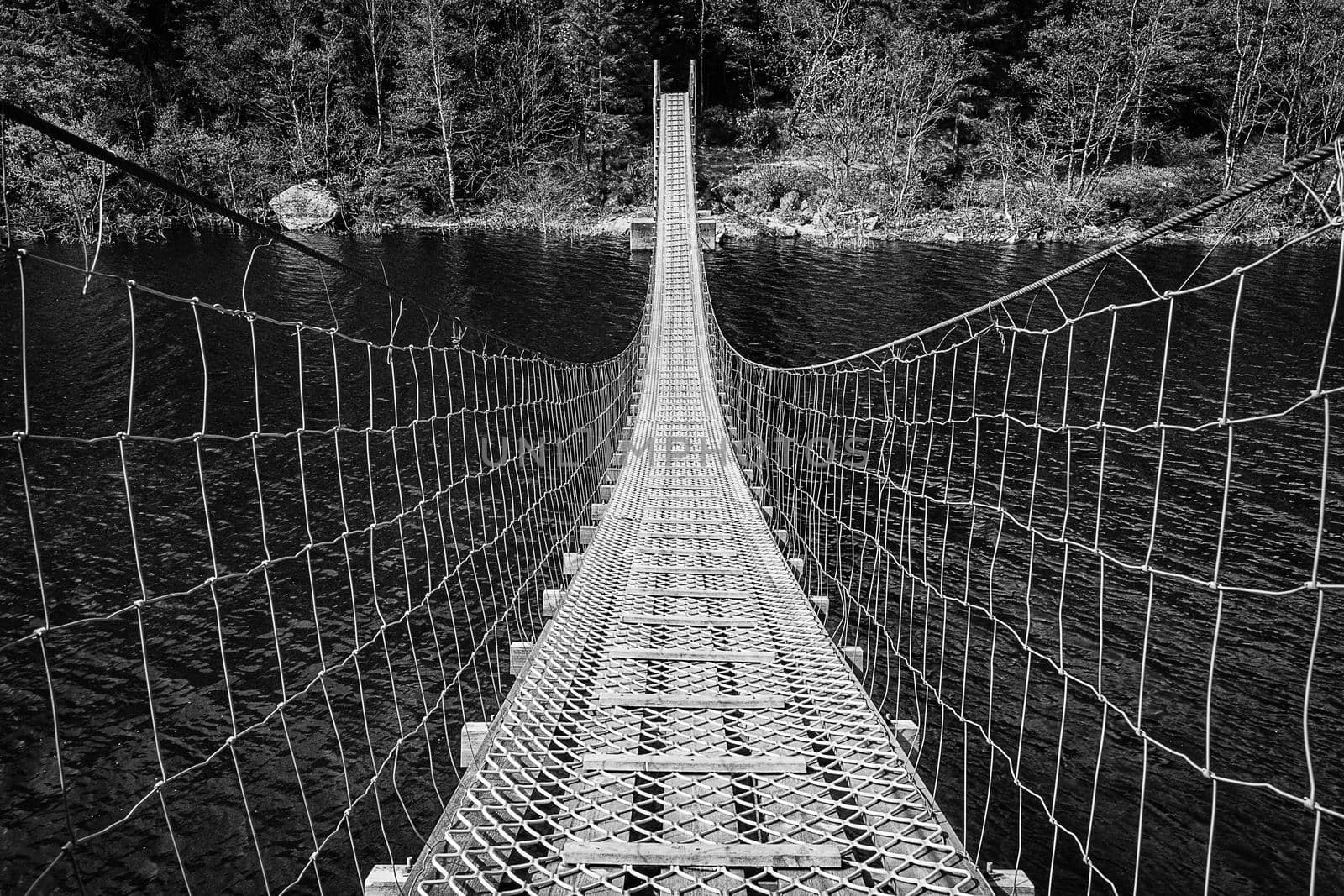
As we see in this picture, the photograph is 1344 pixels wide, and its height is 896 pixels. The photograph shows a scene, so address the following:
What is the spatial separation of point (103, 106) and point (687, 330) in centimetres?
2639

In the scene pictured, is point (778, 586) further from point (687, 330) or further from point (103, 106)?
point (103, 106)

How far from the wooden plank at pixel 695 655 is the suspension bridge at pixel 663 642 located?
0.06ft

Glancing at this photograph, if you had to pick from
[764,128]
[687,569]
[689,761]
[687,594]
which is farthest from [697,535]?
[764,128]

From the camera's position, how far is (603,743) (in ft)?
8.54

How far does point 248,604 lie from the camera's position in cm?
596

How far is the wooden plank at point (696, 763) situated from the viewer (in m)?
2.47

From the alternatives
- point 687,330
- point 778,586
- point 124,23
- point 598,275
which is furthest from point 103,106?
point 778,586

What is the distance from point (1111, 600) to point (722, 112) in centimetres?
3026

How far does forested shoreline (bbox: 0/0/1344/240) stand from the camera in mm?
24422

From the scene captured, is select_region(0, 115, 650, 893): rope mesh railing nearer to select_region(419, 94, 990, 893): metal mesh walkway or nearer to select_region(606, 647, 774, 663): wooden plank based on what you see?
select_region(419, 94, 990, 893): metal mesh walkway

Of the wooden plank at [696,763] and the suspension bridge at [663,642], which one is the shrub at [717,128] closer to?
the suspension bridge at [663,642]

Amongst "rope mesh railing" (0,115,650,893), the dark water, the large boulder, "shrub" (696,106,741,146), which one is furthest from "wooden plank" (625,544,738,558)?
"shrub" (696,106,741,146)

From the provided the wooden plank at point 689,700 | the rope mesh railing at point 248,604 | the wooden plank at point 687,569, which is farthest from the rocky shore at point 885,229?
the wooden plank at point 689,700

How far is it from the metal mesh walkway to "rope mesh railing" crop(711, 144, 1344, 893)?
1.75 ft
